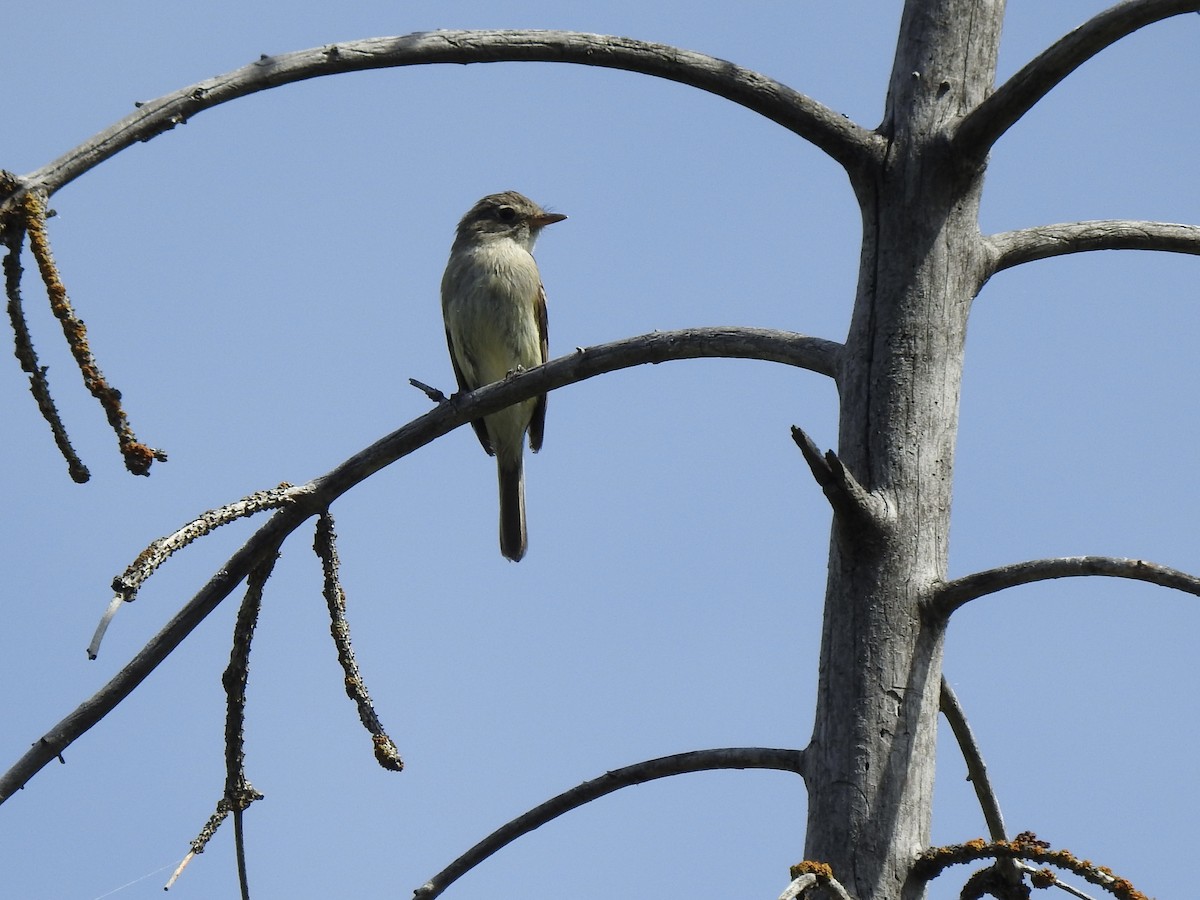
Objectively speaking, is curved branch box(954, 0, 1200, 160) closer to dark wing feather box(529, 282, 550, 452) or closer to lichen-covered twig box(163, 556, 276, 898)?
lichen-covered twig box(163, 556, 276, 898)

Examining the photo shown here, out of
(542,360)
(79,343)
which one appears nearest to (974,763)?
(79,343)

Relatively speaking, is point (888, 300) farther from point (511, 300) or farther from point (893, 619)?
point (511, 300)

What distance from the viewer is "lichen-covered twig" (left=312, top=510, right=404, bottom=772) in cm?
369

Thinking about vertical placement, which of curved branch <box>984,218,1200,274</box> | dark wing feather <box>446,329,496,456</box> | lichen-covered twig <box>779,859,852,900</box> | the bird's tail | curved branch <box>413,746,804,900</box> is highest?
dark wing feather <box>446,329,496,456</box>

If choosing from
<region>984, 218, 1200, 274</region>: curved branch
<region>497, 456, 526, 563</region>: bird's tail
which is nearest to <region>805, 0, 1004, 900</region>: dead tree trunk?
<region>984, 218, 1200, 274</region>: curved branch

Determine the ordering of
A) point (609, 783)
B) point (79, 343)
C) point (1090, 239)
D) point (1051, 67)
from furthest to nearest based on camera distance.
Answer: point (1090, 239) < point (609, 783) < point (1051, 67) < point (79, 343)

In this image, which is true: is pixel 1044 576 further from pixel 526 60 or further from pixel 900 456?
pixel 526 60

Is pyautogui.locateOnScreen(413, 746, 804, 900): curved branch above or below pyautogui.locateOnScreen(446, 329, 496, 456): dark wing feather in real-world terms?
below

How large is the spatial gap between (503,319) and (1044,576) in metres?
6.61

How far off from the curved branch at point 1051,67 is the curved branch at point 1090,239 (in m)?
0.28

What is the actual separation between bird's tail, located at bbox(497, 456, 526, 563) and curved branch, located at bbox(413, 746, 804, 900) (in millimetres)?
5724

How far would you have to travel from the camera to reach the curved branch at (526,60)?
2.70 m

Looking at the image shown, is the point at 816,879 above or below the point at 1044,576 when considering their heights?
below

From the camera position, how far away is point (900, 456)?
10.6 feet
